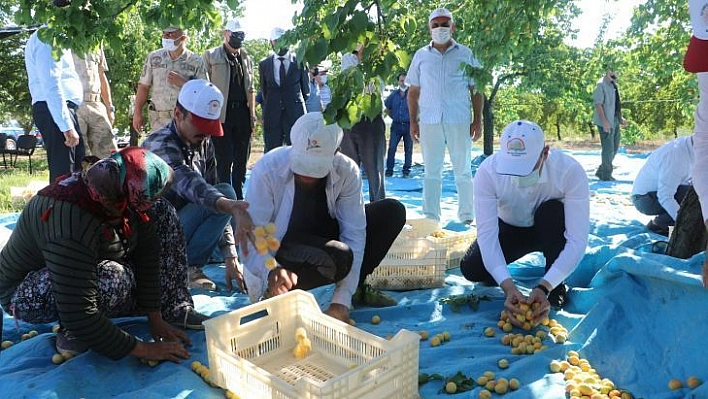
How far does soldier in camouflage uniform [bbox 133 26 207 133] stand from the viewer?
15.2 feet

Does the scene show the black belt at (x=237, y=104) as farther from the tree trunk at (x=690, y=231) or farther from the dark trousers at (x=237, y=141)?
the tree trunk at (x=690, y=231)

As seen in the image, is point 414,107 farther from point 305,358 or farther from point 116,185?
point 116,185

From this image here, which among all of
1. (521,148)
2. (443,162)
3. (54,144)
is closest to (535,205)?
(521,148)

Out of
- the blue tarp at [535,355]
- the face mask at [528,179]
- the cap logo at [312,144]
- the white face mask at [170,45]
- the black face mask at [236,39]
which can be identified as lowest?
the blue tarp at [535,355]

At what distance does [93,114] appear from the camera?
4.89 metres

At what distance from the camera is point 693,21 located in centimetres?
171

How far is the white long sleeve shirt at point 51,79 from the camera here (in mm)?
4230

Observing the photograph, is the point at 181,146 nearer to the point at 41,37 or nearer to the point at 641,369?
the point at 41,37

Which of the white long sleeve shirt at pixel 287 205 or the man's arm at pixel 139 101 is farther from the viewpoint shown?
the man's arm at pixel 139 101

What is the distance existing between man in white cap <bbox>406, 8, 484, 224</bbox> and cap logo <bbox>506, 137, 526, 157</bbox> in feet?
7.16

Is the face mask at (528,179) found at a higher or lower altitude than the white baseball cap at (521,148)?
lower

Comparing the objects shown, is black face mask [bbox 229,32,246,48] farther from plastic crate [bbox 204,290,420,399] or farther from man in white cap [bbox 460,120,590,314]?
plastic crate [bbox 204,290,420,399]

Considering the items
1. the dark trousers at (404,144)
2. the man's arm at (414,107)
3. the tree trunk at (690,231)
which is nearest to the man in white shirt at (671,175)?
the tree trunk at (690,231)

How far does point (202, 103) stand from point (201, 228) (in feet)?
2.48
